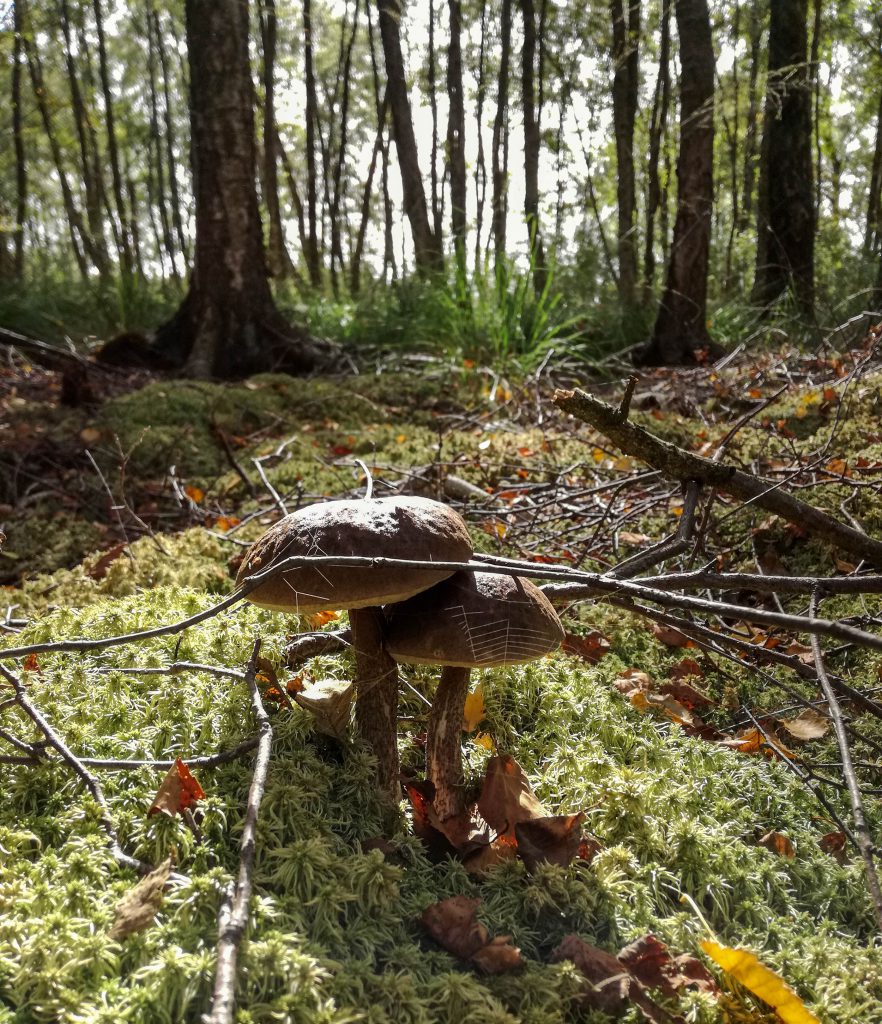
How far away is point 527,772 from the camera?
76.4 inches

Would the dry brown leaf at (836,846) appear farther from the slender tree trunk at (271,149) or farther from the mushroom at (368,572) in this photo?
the slender tree trunk at (271,149)

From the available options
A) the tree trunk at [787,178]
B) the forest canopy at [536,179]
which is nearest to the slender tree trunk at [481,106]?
the forest canopy at [536,179]

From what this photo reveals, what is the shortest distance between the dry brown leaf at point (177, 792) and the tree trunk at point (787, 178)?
29.9 feet

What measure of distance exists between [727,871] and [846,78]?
26.3 meters

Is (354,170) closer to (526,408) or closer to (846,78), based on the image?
(846,78)

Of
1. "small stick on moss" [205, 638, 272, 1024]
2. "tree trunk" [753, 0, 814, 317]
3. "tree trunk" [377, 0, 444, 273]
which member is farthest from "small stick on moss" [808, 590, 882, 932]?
"tree trunk" [377, 0, 444, 273]

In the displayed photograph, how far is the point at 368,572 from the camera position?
4.66ft

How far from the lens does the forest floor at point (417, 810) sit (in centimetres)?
118

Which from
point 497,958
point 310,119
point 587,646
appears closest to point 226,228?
point 587,646

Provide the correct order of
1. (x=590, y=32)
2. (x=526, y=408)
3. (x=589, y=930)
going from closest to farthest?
(x=589, y=930) → (x=526, y=408) → (x=590, y=32)

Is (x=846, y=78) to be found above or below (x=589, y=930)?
above

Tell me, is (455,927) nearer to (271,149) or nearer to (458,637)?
(458,637)

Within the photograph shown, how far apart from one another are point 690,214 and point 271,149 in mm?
12145

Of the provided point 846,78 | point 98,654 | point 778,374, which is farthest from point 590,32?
point 98,654
